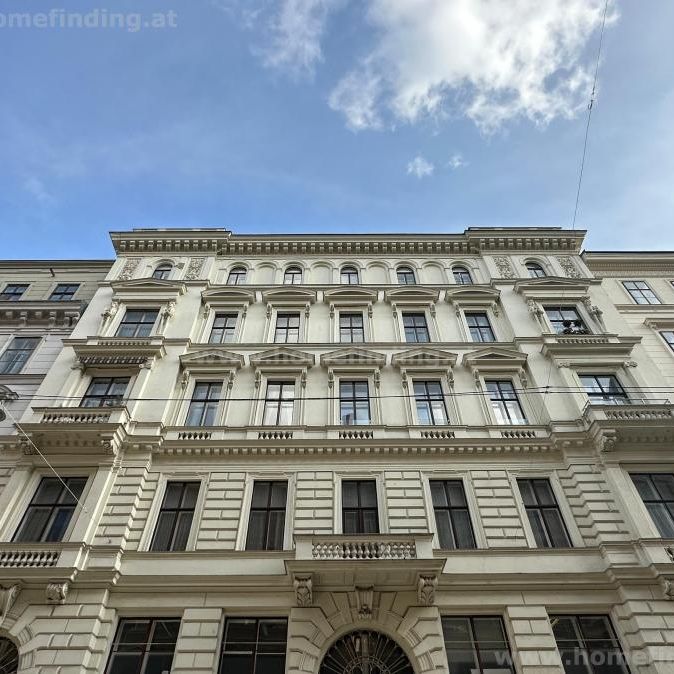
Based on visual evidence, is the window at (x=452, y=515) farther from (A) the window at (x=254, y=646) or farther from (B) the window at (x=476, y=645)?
(A) the window at (x=254, y=646)

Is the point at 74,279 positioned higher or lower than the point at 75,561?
higher

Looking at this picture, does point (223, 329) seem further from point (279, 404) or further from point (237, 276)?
point (279, 404)

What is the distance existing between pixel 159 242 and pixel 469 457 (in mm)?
21259

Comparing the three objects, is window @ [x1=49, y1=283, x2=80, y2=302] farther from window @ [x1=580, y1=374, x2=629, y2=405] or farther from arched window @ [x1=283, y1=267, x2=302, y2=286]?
window @ [x1=580, y1=374, x2=629, y2=405]

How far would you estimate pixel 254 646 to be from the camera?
13508 millimetres

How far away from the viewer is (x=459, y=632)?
539 inches

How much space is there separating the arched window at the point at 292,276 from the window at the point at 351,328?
12.9ft

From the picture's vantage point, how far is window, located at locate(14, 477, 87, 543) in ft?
51.3

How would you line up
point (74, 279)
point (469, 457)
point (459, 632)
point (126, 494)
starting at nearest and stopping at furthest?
point (459, 632)
point (126, 494)
point (469, 457)
point (74, 279)

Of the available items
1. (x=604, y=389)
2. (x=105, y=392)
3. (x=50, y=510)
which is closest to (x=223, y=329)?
(x=105, y=392)

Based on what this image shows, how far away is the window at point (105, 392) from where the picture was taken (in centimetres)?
1983

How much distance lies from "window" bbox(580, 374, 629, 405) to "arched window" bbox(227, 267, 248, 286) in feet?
59.1

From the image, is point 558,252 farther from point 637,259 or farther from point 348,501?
point 348,501

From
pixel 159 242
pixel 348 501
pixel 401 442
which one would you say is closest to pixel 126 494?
pixel 348 501
